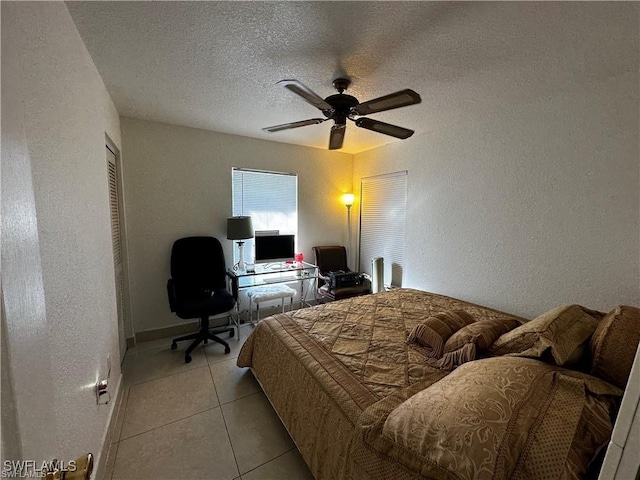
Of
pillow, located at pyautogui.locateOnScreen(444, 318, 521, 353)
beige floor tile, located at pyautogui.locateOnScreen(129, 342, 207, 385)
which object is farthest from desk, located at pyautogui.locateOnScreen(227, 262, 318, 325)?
pillow, located at pyautogui.locateOnScreen(444, 318, 521, 353)

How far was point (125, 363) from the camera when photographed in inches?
97.9

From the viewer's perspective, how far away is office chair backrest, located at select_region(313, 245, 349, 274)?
3.91m

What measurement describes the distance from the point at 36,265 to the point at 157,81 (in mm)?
2082

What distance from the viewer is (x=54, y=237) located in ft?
3.42

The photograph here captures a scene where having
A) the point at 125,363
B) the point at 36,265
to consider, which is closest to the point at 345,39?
the point at 36,265

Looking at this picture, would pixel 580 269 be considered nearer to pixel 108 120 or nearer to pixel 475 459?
pixel 475 459

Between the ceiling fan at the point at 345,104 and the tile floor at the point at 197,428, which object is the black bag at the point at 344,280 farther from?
the ceiling fan at the point at 345,104

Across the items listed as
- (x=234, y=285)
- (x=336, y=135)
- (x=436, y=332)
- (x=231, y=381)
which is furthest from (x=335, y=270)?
(x=436, y=332)

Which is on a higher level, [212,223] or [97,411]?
[212,223]

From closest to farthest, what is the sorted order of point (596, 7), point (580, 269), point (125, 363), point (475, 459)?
point (475, 459) < point (596, 7) < point (580, 269) < point (125, 363)

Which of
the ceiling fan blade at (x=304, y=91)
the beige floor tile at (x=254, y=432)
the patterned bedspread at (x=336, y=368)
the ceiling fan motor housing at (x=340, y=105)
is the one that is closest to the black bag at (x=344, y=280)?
the patterned bedspread at (x=336, y=368)

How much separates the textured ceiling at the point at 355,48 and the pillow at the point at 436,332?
1.72 m

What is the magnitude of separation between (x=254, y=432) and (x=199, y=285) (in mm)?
1779

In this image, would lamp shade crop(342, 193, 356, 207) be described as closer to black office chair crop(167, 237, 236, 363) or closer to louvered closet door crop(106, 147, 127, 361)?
black office chair crop(167, 237, 236, 363)
